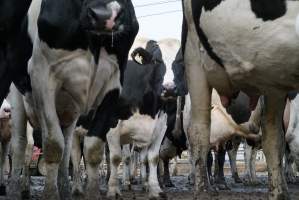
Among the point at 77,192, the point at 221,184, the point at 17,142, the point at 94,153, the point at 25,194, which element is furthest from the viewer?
the point at 221,184

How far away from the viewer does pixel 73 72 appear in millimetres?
5516

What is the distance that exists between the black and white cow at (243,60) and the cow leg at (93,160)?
0.78 m

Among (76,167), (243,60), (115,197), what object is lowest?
(115,197)

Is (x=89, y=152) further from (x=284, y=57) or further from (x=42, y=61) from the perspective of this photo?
(x=284, y=57)

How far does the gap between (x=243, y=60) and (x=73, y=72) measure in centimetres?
148

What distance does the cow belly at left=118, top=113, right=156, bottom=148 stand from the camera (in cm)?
1024

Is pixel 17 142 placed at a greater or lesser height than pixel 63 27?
lesser

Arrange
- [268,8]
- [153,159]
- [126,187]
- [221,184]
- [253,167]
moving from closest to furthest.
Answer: [268,8], [153,159], [126,187], [221,184], [253,167]

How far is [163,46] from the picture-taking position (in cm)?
1195

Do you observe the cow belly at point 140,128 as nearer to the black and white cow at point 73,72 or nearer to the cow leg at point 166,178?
the cow leg at point 166,178

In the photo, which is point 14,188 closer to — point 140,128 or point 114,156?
point 114,156

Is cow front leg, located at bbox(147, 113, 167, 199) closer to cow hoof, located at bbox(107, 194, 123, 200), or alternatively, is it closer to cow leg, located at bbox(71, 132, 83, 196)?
cow hoof, located at bbox(107, 194, 123, 200)

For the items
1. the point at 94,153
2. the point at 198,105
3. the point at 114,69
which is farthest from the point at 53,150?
the point at 198,105

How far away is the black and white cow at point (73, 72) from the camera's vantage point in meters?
5.46
